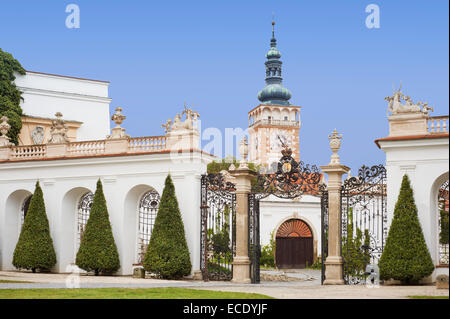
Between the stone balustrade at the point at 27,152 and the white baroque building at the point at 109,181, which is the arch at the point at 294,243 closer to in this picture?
the white baroque building at the point at 109,181

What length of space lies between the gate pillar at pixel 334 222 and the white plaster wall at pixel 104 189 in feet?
17.2

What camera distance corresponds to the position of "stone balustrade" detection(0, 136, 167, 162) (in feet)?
91.1

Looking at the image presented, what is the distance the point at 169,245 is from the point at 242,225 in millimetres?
2907

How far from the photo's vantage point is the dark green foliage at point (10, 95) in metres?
38.4

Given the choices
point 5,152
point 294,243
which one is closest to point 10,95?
point 5,152

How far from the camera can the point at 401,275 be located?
22500 mm

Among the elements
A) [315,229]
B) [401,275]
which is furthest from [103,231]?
[315,229]

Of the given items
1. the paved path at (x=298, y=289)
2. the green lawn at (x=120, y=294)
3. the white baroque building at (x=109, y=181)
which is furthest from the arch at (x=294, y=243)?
the green lawn at (x=120, y=294)

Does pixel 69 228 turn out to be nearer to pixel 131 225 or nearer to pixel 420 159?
pixel 131 225

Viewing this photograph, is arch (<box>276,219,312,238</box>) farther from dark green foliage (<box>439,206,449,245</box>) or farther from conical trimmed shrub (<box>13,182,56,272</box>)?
dark green foliage (<box>439,206,449,245</box>)

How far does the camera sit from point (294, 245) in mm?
46562

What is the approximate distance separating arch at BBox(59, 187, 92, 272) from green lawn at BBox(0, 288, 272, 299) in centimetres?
963

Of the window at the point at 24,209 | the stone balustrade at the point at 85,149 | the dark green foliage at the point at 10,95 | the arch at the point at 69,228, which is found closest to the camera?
the stone balustrade at the point at 85,149

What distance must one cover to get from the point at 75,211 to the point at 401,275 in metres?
14.7
